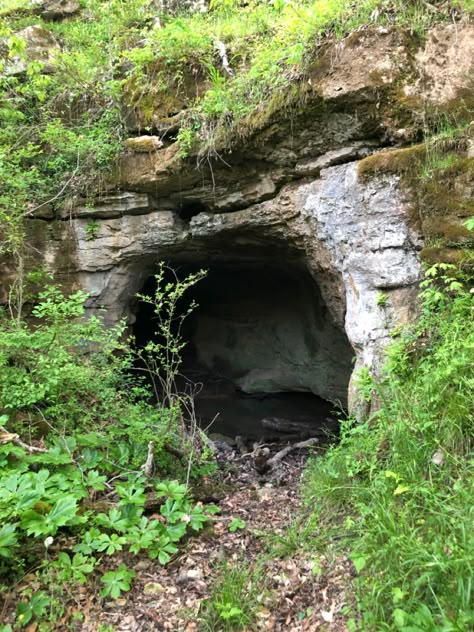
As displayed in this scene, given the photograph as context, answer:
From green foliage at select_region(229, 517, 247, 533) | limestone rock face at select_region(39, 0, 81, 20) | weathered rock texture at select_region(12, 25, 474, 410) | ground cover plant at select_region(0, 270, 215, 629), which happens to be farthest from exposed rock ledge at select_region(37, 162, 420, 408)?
limestone rock face at select_region(39, 0, 81, 20)

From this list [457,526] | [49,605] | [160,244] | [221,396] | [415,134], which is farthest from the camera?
[221,396]

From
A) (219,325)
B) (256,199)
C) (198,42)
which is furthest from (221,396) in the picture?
(198,42)

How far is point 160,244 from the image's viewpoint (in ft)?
16.4

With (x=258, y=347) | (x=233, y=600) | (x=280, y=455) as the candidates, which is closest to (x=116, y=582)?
(x=233, y=600)

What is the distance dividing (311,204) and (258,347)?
14.1ft

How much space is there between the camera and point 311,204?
3842 mm

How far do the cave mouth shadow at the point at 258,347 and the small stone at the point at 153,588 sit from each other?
418 centimetres

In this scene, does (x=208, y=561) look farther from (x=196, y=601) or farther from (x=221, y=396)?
(x=221, y=396)

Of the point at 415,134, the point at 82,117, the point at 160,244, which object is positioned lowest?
the point at 160,244

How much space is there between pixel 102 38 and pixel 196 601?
670 cm

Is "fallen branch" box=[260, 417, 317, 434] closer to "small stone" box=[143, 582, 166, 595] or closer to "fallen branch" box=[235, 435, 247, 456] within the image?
"fallen branch" box=[235, 435, 247, 456]

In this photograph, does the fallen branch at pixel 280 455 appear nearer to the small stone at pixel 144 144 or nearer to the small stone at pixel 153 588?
the small stone at pixel 153 588

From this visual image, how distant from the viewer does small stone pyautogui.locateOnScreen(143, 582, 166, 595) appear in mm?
2266

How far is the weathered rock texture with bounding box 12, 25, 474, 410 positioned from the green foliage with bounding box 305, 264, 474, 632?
42cm
